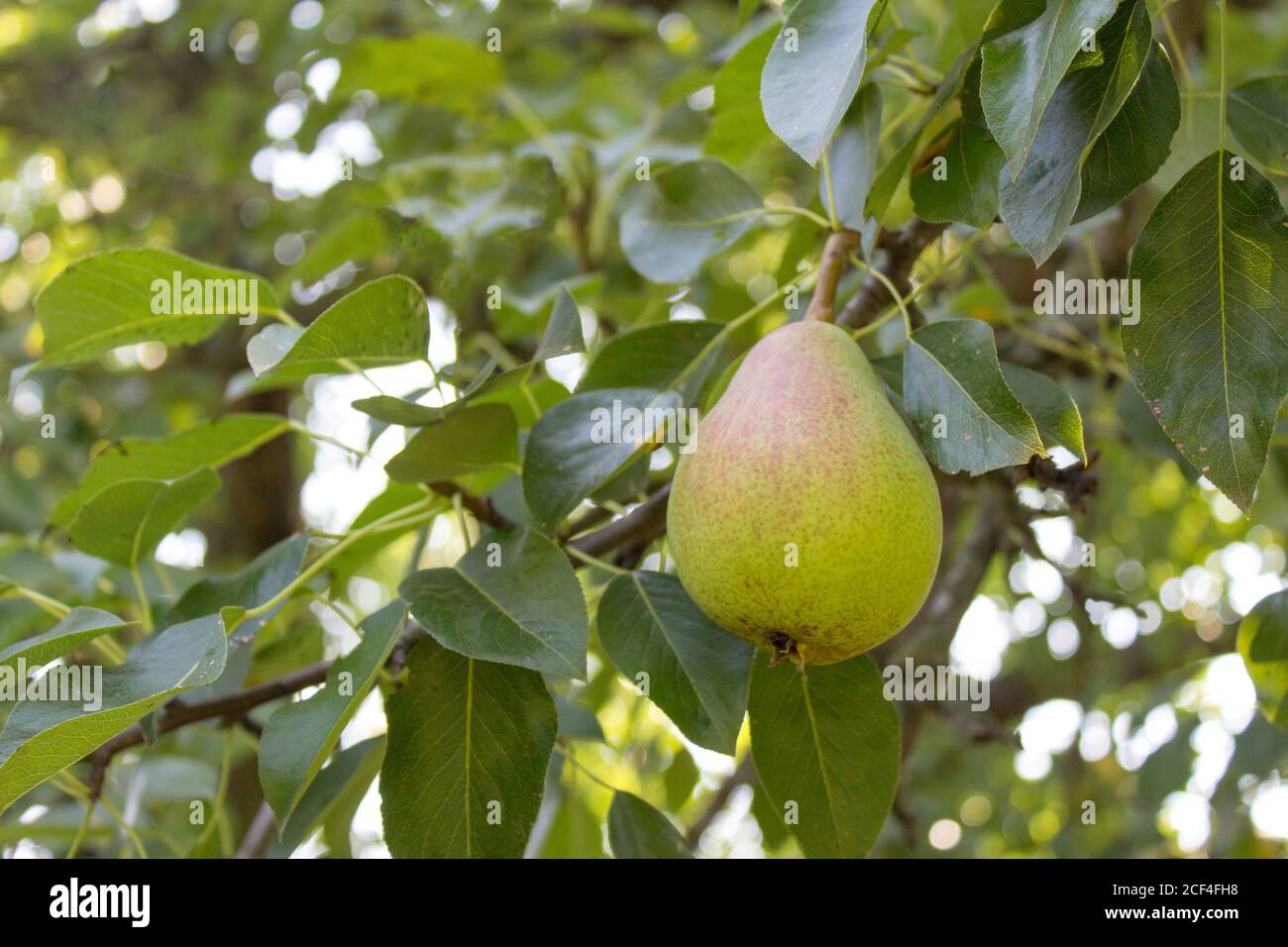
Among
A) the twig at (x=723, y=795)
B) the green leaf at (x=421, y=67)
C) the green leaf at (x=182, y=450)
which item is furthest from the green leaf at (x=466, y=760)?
the green leaf at (x=421, y=67)

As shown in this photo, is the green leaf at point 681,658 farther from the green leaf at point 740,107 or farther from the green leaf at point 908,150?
the green leaf at point 740,107

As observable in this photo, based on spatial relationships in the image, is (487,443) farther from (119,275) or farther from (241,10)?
(241,10)

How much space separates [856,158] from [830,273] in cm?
12

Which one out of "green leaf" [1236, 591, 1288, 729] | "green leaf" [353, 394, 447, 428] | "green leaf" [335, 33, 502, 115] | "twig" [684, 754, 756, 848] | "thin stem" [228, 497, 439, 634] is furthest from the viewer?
"green leaf" [335, 33, 502, 115]

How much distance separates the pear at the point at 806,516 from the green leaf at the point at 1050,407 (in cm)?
16

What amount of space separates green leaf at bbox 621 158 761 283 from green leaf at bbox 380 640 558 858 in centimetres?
53

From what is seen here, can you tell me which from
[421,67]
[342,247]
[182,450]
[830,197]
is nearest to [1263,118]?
[830,197]

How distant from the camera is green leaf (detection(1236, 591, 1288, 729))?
4.07 feet

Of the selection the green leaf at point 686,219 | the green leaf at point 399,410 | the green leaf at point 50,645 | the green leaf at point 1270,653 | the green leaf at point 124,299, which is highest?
the green leaf at point 686,219

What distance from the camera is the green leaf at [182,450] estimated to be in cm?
143

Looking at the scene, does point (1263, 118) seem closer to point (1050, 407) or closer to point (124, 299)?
point (1050, 407)

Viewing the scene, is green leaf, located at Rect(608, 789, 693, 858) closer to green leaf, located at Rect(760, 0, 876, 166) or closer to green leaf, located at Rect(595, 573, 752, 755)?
green leaf, located at Rect(595, 573, 752, 755)

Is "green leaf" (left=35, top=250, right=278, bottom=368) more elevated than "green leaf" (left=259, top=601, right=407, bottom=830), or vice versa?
"green leaf" (left=35, top=250, right=278, bottom=368)

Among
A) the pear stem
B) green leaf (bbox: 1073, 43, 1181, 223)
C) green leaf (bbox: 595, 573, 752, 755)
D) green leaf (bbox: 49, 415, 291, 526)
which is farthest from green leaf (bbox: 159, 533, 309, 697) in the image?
green leaf (bbox: 1073, 43, 1181, 223)
